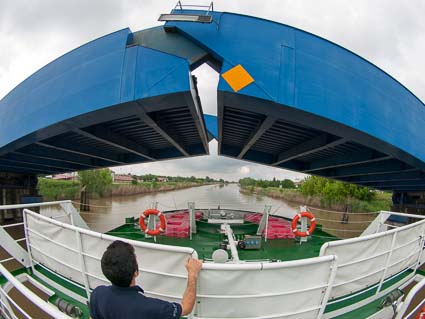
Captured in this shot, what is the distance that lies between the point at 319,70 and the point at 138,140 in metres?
6.78

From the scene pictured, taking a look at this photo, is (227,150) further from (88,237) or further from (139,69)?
(88,237)

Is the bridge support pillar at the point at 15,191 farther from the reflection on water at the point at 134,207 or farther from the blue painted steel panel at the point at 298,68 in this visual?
the blue painted steel panel at the point at 298,68

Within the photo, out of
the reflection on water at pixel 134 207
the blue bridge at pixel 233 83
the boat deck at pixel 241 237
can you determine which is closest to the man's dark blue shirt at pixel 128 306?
the boat deck at pixel 241 237

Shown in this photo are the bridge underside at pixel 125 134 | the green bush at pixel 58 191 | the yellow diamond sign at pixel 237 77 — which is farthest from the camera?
the green bush at pixel 58 191

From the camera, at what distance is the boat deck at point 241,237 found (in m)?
4.80

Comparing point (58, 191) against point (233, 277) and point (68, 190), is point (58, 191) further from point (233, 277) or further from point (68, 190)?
point (233, 277)

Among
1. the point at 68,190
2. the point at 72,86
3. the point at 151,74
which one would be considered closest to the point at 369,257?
the point at 151,74

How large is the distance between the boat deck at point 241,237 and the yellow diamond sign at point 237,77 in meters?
3.26

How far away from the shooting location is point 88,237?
2.23 meters

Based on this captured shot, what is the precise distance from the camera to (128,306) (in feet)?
4.22

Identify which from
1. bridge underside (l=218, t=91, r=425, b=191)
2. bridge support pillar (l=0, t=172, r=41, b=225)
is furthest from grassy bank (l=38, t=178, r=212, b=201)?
bridge underside (l=218, t=91, r=425, b=191)

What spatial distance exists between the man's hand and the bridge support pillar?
48.7ft

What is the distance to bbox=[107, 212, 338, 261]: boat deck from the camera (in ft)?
15.7

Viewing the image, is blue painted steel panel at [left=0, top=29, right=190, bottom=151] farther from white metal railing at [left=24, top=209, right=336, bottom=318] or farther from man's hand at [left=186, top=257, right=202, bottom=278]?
man's hand at [left=186, top=257, right=202, bottom=278]
